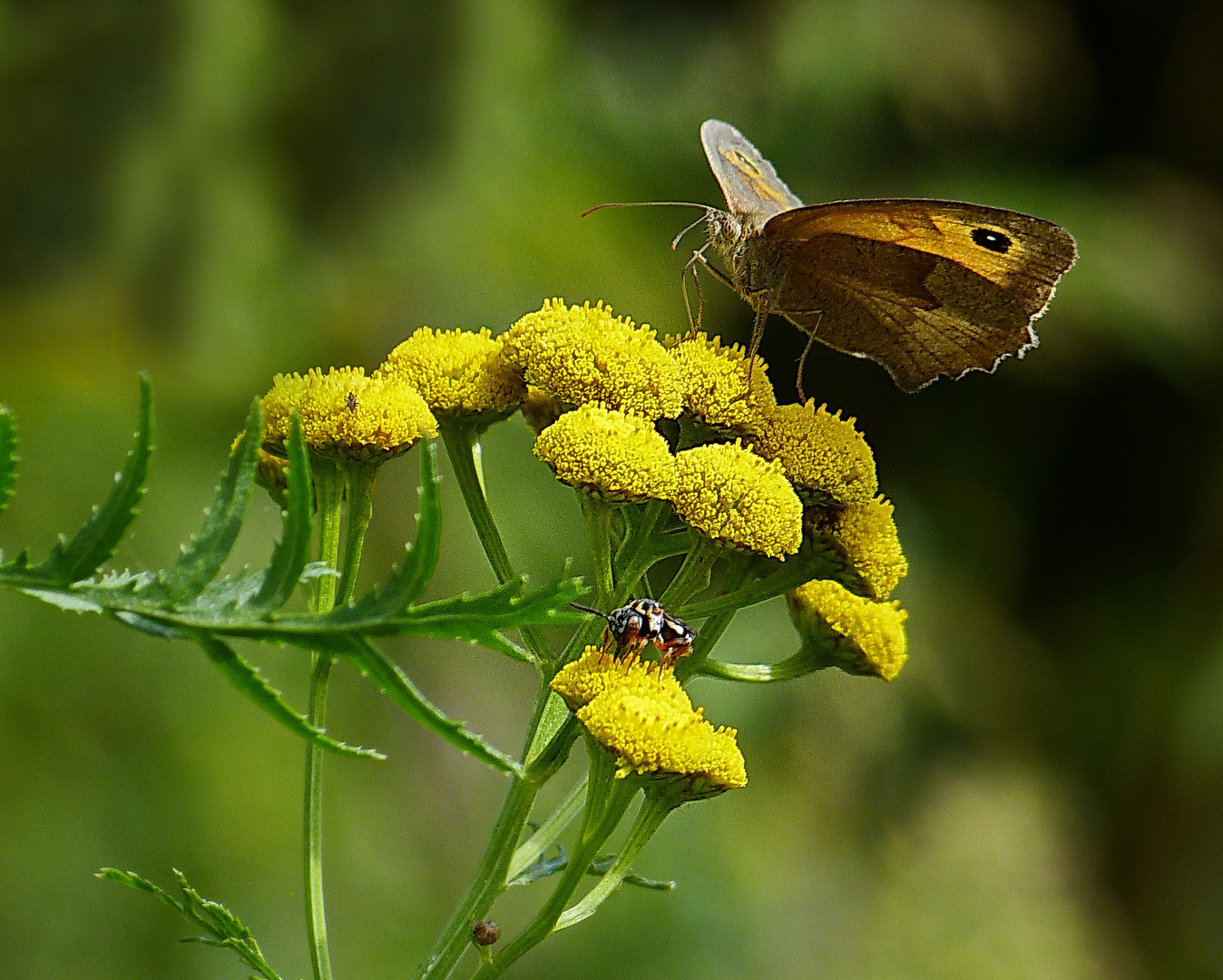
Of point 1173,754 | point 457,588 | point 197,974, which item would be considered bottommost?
point 1173,754

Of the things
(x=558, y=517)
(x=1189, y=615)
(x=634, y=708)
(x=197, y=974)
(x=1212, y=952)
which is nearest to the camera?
(x=634, y=708)

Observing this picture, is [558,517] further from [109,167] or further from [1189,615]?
[1189,615]

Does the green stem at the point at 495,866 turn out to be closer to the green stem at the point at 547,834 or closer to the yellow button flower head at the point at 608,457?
the green stem at the point at 547,834

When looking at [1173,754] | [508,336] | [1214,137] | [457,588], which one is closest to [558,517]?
[457,588]

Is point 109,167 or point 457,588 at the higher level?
point 109,167

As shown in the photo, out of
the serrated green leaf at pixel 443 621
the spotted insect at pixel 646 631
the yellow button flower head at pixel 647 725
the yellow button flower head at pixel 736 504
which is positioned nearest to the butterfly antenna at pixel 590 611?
the spotted insect at pixel 646 631

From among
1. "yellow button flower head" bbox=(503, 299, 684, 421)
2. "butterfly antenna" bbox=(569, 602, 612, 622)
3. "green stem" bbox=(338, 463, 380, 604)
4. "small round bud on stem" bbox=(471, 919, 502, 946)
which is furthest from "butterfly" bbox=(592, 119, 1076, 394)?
"small round bud on stem" bbox=(471, 919, 502, 946)

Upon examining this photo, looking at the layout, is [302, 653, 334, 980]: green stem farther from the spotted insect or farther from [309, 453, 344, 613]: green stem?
the spotted insect
